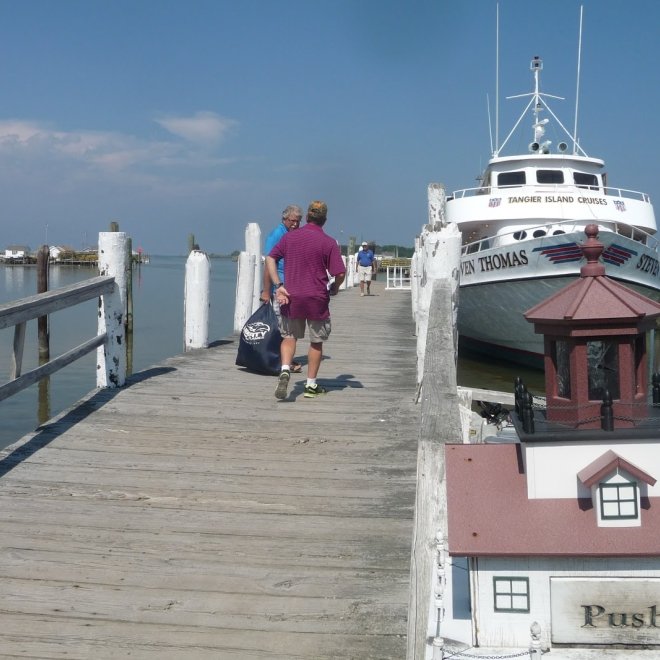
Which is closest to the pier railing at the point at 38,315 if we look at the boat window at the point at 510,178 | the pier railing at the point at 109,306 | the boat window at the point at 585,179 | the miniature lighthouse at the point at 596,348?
the pier railing at the point at 109,306

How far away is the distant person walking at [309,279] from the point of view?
22.6 feet

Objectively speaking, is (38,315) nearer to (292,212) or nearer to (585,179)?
(292,212)

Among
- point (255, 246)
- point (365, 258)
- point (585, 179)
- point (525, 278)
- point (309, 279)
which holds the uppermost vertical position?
point (585, 179)

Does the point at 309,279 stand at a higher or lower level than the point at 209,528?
higher

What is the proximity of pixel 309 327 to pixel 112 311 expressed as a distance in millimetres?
1645

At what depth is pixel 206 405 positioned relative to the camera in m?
6.96

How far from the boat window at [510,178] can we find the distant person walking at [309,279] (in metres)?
14.3

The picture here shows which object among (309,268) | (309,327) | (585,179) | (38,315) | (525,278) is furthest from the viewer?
(585,179)

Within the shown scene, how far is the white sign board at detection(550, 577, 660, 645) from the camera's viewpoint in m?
2.81

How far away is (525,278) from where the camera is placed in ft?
55.2

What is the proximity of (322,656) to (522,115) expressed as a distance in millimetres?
22026

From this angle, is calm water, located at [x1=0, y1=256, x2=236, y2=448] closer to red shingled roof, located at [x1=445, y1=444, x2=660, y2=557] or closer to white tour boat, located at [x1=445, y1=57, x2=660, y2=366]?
white tour boat, located at [x1=445, y1=57, x2=660, y2=366]

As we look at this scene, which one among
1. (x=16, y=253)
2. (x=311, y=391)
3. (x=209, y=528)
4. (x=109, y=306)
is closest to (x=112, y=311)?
(x=109, y=306)

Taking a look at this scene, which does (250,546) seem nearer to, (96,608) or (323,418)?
(96,608)
